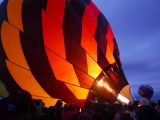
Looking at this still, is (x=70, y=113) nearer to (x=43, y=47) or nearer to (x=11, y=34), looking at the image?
(x=43, y=47)

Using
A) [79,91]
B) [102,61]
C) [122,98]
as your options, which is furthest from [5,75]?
[122,98]

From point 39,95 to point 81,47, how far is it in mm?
1247

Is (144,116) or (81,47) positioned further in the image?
(81,47)

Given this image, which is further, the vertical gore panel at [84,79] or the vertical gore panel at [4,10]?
the vertical gore panel at [4,10]

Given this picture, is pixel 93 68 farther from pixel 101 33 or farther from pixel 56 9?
pixel 56 9

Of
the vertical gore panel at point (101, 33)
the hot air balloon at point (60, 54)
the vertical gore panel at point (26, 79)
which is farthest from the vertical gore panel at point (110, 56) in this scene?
the vertical gore panel at point (26, 79)

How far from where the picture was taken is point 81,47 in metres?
7.38

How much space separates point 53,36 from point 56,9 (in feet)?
1.85

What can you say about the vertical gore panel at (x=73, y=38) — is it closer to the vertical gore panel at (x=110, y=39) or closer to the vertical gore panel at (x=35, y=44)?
the vertical gore panel at (x=35, y=44)

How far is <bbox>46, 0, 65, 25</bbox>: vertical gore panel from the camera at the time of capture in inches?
295

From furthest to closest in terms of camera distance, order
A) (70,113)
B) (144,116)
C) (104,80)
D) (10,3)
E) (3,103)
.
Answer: (10,3) < (104,80) < (70,113) < (144,116) < (3,103)

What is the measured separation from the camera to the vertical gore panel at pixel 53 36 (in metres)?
7.37

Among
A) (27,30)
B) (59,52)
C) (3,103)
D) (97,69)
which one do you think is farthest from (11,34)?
(3,103)

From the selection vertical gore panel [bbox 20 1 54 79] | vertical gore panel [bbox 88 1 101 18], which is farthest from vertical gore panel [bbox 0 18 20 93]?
vertical gore panel [bbox 88 1 101 18]
